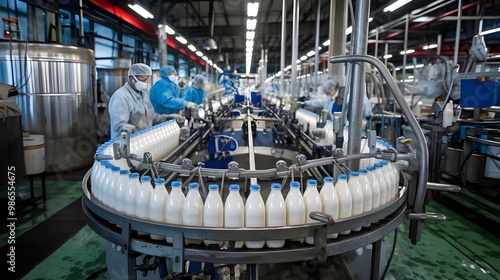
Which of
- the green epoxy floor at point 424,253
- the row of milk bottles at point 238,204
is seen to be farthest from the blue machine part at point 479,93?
the row of milk bottles at point 238,204

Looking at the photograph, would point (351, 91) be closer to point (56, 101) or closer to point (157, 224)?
point (157, 224)

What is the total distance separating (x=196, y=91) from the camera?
257 inches

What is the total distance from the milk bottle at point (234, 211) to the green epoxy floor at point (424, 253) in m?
1.85

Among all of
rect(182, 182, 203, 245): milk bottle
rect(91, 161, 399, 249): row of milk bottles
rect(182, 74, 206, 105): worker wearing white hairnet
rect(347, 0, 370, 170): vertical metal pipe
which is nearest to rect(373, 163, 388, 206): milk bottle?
rect(91, 161, 399, 249): row of milk bottles

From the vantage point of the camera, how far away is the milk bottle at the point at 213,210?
1349mm

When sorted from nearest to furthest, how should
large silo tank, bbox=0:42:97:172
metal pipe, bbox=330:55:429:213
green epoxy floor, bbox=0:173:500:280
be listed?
metal pipe, bbox=330:55:429:213 < green epoxy floor, bbox=0:173:500:280 < large silo tank, bbox=0:42:97:172

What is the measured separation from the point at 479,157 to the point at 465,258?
1469 mm

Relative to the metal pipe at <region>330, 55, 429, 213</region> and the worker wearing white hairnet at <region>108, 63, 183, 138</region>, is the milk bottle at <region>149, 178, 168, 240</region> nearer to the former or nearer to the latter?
the metal pipe at <region>330, 55, 429, 213</region>

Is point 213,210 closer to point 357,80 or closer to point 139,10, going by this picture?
point 357,80

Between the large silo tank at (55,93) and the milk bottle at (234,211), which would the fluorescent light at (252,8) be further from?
the milk bottle at (234,211)

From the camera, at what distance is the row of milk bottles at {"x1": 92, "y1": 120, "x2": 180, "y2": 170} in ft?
7.47

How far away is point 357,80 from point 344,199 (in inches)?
29.2

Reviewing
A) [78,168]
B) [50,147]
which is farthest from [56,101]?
[78,168]

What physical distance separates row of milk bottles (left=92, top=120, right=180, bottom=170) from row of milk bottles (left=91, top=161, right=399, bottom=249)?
79 centimetres
